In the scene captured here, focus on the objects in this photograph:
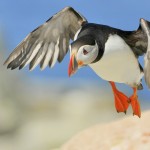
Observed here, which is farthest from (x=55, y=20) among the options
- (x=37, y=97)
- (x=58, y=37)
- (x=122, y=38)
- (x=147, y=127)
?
(x=37, y=97)

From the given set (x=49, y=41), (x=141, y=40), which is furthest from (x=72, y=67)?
(x=49, y=41)

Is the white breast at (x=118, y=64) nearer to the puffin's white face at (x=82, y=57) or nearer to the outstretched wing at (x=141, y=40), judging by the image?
the outstretched wing at (x=141, y=40)

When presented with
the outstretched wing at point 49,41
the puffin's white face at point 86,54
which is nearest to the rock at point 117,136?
the outstretched wing at point 49,41

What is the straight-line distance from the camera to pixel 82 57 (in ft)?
16.0

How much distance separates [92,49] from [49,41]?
1502mm

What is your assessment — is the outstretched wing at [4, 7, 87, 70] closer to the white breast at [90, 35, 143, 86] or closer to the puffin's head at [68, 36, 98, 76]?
the white breast at [90, 35, 143, 86]

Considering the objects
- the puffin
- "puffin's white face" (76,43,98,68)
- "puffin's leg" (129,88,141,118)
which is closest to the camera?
"puffin's white face" (76,43,98,68)

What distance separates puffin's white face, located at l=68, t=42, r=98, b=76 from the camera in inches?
187

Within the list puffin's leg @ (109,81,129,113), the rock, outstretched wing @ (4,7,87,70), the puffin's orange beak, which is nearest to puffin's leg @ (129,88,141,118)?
puffin's leg @ (109,81,129,113)

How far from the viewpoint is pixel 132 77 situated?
5723 millimetres

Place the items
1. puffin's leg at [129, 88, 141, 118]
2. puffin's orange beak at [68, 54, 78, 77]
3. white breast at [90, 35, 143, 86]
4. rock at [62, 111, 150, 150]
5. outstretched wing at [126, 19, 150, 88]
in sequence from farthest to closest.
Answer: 1. rock at [62, 111, 150, 150]
2. puffin's leg at [129, 88, 141, 118]
3. outstretched wing at [126, 19, 150, 88]
4. white breast at [90, 35, 143, 86]
5. puffin's orange beak at [68, 54, 78, 77]

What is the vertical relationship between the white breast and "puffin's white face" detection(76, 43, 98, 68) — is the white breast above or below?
below

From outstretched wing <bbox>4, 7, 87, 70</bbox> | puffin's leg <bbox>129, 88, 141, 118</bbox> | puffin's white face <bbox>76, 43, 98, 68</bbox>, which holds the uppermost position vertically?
outstretched wing <bbox>4, 7, 87, 70</bbox>

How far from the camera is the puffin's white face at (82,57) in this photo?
4.74 m
